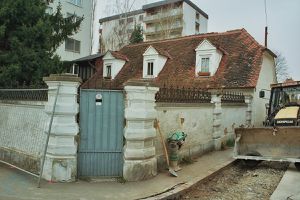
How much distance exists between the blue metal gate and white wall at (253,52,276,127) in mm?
11981

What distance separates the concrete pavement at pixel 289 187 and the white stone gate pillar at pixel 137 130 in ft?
10.4

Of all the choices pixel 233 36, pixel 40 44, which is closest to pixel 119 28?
pixel 233 36

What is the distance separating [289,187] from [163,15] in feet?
143

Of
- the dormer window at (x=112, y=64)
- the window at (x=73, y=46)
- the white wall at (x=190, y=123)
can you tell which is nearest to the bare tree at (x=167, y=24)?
the window at (x=73, y=46)

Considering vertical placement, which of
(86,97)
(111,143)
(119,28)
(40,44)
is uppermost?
(119,28)

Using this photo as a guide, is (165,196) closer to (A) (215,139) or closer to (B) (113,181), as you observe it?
(B) (113,181)

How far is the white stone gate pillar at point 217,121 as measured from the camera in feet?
43.4

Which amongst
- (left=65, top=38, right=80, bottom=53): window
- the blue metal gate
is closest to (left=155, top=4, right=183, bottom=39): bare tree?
(left=65, top=38, right=80, bottom=53): window

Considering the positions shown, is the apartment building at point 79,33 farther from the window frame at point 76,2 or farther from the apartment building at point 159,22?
the apartment building at point 159,22

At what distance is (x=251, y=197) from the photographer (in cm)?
782

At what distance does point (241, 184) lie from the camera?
908cm

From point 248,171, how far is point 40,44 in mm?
8589

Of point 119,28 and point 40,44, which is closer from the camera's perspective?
point 40,44

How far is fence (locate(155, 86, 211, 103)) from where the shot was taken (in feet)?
31.1
